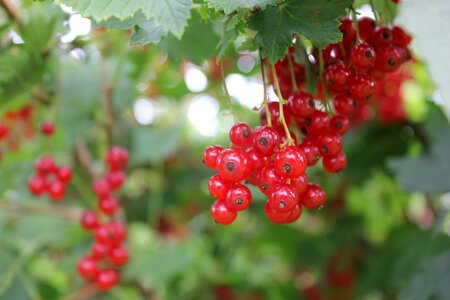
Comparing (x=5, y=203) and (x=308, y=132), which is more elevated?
(x=308, y=132)

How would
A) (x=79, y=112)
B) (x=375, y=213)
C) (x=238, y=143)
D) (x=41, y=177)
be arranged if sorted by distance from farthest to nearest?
1. (x=375, y=213)
2. (x=79, y=112)
3. (x=41, y=177)
4. (x=238, y=143)

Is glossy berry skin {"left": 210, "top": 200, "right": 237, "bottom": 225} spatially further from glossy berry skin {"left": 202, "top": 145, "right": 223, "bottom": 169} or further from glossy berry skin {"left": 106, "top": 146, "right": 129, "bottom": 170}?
glossy berry skin {"left": 106, "top": 146, "right": 129, "bottom": 170}

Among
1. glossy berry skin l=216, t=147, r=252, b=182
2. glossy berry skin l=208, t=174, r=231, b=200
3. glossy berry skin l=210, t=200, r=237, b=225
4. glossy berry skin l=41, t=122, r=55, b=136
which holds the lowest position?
glossy berry skin l=41, t=122, r=55, b=136

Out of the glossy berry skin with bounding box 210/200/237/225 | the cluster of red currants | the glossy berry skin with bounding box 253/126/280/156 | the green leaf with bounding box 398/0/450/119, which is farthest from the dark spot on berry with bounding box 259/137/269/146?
the cluster of red currants

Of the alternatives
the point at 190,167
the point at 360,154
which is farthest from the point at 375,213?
the point at 190,167

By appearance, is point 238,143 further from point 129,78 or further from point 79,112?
point 129,78

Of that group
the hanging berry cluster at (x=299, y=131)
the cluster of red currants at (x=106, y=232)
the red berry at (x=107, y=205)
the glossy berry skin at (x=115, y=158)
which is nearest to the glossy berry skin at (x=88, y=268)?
the cluster of red currants at (x=106, y=232)
